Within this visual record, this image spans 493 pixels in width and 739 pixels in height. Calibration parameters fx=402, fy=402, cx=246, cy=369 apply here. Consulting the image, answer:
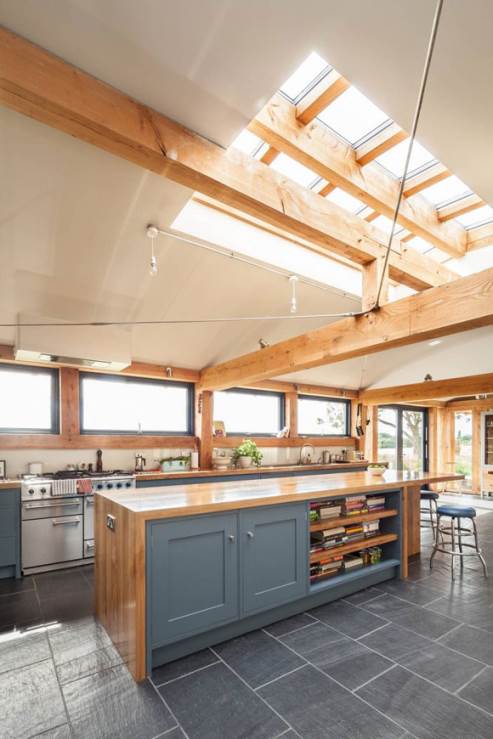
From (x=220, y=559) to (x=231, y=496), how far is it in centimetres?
40

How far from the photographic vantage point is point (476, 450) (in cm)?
939

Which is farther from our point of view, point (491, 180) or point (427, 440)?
point (427, 440)

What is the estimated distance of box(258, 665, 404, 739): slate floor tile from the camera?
1791 mm

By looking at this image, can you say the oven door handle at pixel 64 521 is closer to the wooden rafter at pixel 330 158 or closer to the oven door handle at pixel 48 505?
the oven door handle at pixel 48 505

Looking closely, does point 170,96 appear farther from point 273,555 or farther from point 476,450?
point 476,450

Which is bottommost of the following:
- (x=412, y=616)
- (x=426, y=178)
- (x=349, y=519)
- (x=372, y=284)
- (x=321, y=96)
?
(x=412, y=616)

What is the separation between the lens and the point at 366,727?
182 cm

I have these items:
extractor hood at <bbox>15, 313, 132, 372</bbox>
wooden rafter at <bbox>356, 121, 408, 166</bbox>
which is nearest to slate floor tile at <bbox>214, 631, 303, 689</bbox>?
extractor hood at <bbox>15, 313, 132, 372</bbox>

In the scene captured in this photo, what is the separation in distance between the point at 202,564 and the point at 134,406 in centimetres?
325

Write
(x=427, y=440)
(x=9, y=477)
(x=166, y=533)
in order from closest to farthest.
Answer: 1. (x=166, y=533)
2. (x=9, y=477)
3. (x=427, y=440)

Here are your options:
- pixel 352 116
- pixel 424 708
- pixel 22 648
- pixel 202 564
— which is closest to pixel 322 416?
pixel 202 564

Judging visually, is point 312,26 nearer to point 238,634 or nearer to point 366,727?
point 366,727

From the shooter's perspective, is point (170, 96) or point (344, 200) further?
point (344, 200)

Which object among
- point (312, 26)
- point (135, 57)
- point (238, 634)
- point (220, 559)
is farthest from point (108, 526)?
point (312, 26)
